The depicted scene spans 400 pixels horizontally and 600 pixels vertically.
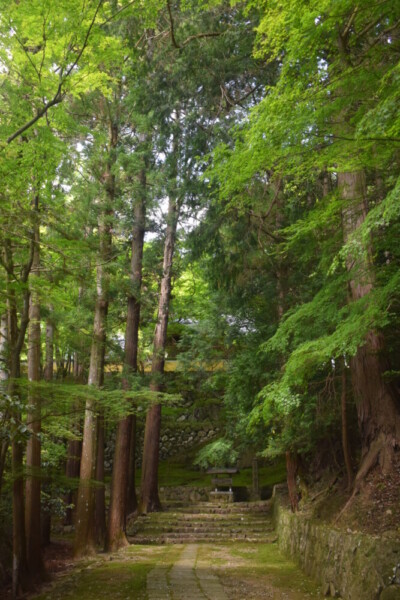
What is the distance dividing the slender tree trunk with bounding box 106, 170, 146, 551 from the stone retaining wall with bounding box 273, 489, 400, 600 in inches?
167

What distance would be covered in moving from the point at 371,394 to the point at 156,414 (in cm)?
930

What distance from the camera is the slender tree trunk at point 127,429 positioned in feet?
34.3

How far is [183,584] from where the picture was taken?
6.54 metres

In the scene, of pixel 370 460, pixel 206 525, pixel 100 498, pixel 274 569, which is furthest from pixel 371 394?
pixel 100 498

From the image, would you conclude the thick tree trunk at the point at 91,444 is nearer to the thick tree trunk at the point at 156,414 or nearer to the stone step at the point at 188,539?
the stone step at the point at 188,539

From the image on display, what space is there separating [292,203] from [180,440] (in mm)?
14418

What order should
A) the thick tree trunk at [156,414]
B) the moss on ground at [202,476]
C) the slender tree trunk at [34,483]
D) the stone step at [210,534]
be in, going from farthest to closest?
the moss on ground at [202,476], the thick tree trunk at [156,414], the stone step at [210,534], the slender tree trunk at [34,483]

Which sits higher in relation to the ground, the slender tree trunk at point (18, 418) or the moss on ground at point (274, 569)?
the slender tree trunk at point (18, 418)

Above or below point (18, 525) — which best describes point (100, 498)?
below

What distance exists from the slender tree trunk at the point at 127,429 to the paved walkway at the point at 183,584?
2606 millimetres

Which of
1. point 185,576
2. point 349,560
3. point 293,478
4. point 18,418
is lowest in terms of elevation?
point 185,576

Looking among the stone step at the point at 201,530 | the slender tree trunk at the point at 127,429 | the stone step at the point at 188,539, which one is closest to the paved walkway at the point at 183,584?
the slender tree trunk at the point at 127,429

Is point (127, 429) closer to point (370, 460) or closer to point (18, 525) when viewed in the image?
point (18, 525)


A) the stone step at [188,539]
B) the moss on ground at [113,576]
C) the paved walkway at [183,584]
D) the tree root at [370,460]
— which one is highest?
the tree root at [370,460]
